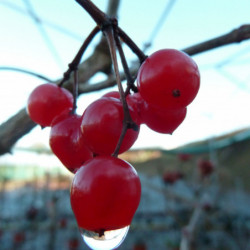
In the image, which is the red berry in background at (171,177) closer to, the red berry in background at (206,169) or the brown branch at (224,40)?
the red berry in background at (206,169)

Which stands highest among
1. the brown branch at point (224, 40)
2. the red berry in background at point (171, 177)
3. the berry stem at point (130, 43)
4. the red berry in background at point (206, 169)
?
the berry stem at point (130, 43)

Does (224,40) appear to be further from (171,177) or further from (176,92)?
(171,177)

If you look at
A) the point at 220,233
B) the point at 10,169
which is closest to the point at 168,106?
the point at 220,233

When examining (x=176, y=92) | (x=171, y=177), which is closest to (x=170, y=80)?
(x=176, y=92)

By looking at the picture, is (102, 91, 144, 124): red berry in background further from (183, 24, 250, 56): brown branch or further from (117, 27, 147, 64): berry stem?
(183, 24, 250, 56): brown branch

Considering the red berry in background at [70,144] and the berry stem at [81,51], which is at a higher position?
the berry stem at [81,51]

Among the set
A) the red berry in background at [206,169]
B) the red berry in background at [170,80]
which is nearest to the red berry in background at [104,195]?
the red berry in background at [170,80]

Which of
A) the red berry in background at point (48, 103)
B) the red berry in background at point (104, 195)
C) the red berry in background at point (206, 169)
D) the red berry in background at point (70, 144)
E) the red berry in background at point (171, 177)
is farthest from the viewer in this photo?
the red berry in background at point (171, 177)

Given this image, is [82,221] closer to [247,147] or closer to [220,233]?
[220,233]

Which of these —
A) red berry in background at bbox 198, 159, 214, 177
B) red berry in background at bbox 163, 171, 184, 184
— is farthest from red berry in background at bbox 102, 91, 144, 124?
red berry in background at bbox 163, 171, 184, 184
